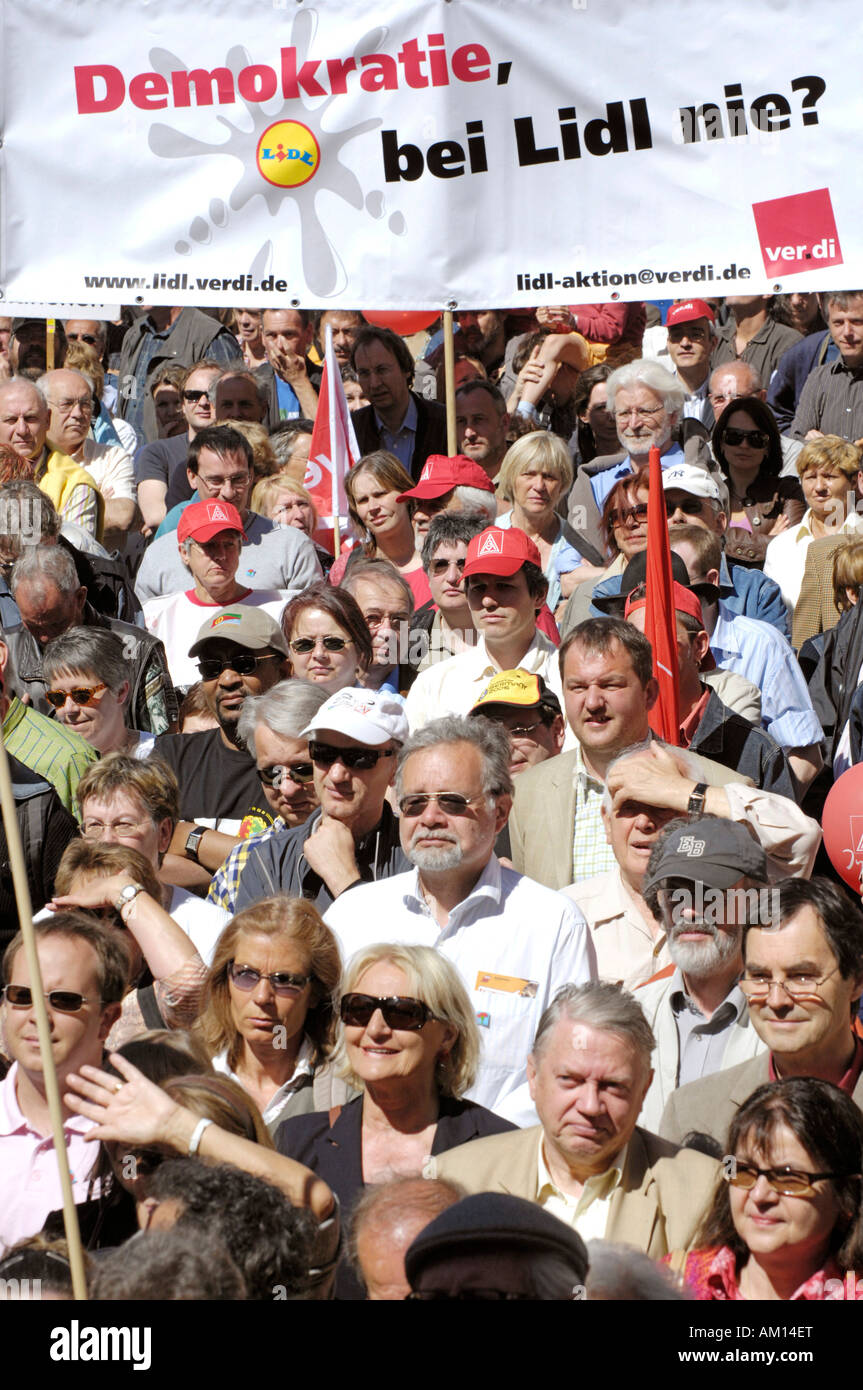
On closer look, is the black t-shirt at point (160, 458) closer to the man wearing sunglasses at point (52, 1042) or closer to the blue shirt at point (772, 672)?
the blue shirt at point (772, 672)

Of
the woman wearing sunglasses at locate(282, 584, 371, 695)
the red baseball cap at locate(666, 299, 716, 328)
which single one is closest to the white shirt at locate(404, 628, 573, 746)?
the woman wearing sunglasses at locate(282, 584, 371, 695)

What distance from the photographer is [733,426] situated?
948 centimetres

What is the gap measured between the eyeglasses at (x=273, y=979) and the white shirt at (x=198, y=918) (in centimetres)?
66

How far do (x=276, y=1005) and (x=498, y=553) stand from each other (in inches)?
101

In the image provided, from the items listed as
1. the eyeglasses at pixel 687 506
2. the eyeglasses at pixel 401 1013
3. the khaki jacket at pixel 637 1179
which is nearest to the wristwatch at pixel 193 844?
the eyeglasses at pixel 401 1013

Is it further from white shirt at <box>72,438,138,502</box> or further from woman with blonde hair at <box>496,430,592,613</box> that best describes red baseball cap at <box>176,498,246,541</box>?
white shirt at <box>72,438,138,502</box>

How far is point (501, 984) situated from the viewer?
203 inches

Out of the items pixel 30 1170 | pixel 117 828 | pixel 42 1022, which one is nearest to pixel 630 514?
pixel 117 828

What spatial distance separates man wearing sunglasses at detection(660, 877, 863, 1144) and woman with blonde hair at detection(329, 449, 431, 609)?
3.96m

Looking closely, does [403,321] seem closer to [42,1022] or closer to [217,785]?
[217,785]

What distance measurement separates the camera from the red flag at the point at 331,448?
30.4ft

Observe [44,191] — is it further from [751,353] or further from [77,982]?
[751,353]

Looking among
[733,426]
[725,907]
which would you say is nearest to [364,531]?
[733,426]

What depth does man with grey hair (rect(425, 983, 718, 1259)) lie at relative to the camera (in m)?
4.18
